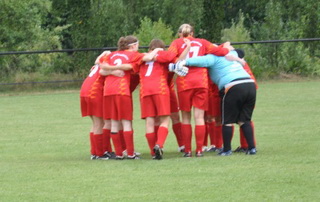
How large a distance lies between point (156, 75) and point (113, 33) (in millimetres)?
18549

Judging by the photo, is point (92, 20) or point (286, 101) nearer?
point (286, 101)

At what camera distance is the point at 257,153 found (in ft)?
37.1

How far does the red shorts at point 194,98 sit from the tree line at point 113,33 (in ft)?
44.3

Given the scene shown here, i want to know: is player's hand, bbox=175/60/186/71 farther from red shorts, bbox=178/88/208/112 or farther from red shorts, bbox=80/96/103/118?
red shorts, bbox=80/96/103/118

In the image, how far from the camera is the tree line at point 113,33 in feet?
81.7

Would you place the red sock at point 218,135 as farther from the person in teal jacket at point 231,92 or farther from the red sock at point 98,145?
the red sock at point 98,145

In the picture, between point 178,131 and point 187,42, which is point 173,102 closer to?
point 178,131

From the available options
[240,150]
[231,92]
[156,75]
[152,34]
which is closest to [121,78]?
[156,75]

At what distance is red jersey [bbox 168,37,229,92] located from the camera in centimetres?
1108

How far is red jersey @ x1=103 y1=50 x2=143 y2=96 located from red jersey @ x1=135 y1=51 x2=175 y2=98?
0.44 feet

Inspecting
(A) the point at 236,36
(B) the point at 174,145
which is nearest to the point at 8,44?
(A) the point at 236,36

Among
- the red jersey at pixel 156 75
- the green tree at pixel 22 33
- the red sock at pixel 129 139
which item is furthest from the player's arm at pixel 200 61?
the green tree at pixel 22 33

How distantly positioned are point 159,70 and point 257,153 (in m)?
1.71

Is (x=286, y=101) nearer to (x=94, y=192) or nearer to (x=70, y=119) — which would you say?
(x=70, y=119)
